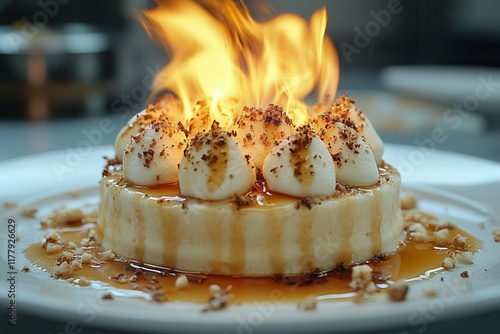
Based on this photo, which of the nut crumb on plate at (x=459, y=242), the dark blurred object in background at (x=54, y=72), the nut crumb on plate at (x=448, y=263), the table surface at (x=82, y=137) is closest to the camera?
the nut crumb on plate at (x=448, y=263)

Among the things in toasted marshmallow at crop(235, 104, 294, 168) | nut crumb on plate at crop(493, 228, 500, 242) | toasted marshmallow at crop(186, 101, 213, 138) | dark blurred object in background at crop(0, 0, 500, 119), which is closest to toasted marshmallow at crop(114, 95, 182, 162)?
toasted marshmallow at crop(186, 101, 213, 138)

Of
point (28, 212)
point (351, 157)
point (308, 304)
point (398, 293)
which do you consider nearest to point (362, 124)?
point (351, 157)

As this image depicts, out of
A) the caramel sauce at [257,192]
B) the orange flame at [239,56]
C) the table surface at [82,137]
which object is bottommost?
the table surface at [82,137]

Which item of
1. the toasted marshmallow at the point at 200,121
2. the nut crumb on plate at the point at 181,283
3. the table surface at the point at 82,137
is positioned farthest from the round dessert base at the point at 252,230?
the table surface at the point at 82,137

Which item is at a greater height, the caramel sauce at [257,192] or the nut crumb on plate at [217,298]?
the caramel sauce at [257,192]

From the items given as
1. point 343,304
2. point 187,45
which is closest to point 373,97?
point 187,45

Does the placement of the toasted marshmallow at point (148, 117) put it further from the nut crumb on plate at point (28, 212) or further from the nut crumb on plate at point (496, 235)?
the nut crumb on plate at point (496, 235)

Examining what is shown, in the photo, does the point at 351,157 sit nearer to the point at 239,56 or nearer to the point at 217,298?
the point at 217,298

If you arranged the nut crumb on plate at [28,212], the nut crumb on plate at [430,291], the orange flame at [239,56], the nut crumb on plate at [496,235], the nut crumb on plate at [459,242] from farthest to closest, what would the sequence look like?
the nut crumb on plate at [28,212] → the orange flame at [239,56] → the nut crumb on plate at [496,235] → the nut crumb on plate at [459,242] → the nut crumb on plate at [430,291]
